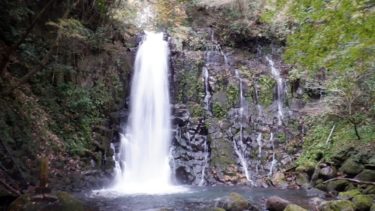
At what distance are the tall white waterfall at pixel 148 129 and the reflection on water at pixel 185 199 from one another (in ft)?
3.57

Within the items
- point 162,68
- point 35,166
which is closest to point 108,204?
point 35,166

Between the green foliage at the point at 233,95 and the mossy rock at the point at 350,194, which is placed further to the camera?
the green foliage at the point at 233,95

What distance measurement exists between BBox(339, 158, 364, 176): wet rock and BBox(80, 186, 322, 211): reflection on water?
1249 mm

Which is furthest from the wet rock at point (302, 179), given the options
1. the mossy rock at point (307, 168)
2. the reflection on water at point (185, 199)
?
the reflection on water at point (185, 199)

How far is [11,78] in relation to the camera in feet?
33.5

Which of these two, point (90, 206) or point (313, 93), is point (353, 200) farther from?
point (313, 93)

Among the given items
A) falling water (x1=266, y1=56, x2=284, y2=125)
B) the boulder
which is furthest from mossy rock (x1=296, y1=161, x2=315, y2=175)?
falling water (x1=266, y1=56, x2=284, y2=125)

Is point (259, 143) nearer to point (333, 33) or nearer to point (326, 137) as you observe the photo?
point (326, 137)

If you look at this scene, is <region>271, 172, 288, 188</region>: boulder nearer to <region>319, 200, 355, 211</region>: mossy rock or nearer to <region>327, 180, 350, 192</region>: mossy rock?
<region>327, 180, 350, 192</region>: mossy rock

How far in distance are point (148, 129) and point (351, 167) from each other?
7172 millimetres

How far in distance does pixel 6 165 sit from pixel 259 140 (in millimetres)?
9354

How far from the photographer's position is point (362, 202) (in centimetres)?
839

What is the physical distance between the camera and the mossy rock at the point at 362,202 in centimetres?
832

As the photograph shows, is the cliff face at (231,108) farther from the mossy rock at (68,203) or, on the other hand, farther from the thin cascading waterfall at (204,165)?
the mossy rock at (68,203)
